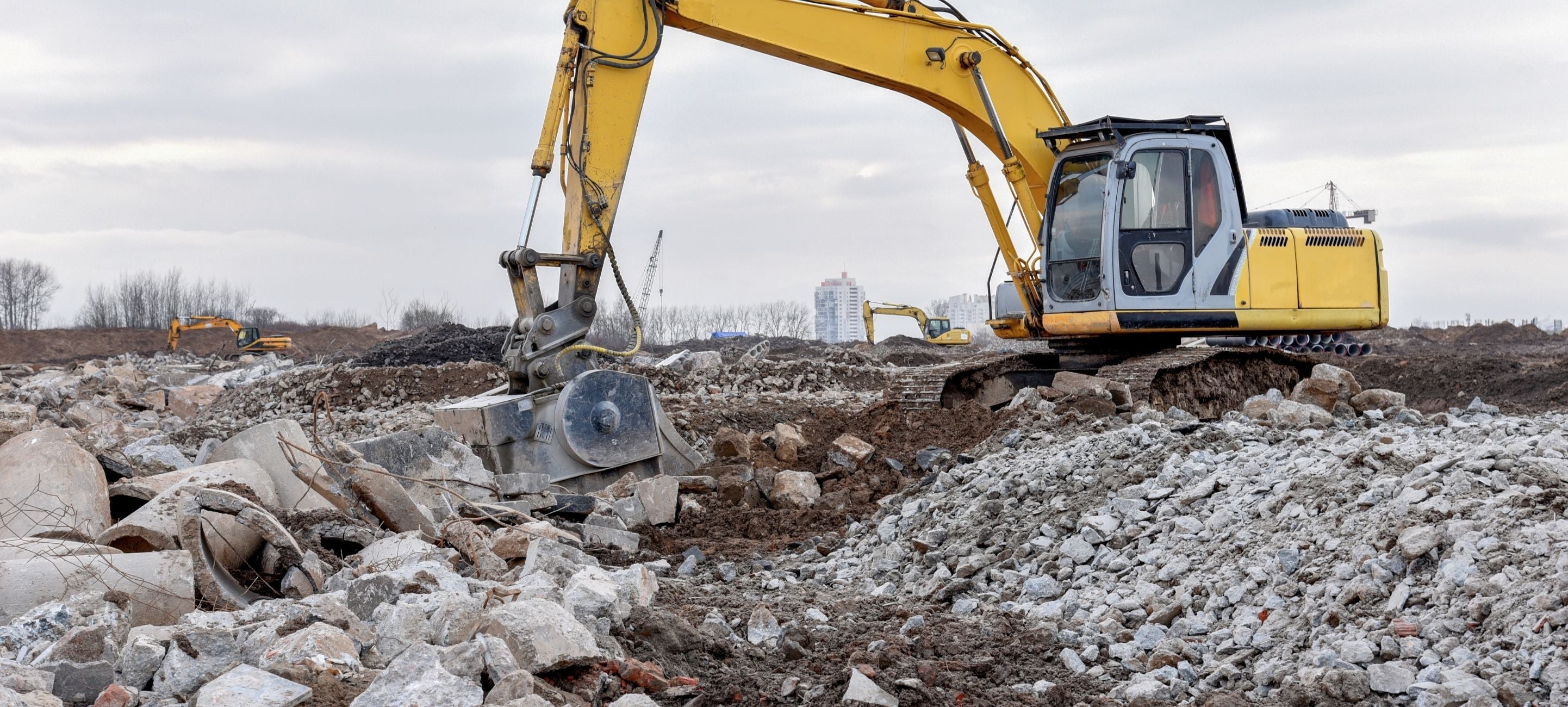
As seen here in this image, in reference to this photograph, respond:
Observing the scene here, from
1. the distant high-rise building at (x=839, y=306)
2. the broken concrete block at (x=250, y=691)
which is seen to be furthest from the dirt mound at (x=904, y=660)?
the distant high-rise building at (x=839, y=306)

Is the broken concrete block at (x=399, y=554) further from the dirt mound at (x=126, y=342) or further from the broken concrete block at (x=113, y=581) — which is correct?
the dirt mound at (x=126, y=342)

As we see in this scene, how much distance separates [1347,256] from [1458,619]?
6.97 meters

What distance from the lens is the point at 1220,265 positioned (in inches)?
370

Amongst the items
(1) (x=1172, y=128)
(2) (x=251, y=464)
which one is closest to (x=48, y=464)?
(2) (x=251, y=464)

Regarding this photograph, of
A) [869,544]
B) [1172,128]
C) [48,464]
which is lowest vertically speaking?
[869,544]

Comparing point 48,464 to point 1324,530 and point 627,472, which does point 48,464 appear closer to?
point 627,472

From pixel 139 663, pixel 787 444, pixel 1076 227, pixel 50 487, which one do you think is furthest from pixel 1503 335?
pixel 139 663

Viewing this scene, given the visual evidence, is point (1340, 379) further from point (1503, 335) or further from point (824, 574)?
point (1503, 335)

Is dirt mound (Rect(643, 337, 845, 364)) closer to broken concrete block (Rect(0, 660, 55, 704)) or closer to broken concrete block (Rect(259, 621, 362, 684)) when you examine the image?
broken concrete block (Rect(259, 621, 362, 684))

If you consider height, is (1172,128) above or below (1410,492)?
above

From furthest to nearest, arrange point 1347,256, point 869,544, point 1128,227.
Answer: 1. point 1347,256
2. point 1128,227
3. point 869,544

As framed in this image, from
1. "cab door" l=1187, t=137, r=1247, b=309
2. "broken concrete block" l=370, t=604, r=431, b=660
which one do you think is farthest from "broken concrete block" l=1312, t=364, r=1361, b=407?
"broken concrete block" l=370, t=604, r=431, b=660

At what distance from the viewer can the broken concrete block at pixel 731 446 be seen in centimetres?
856

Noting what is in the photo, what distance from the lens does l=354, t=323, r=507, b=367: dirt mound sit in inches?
744
